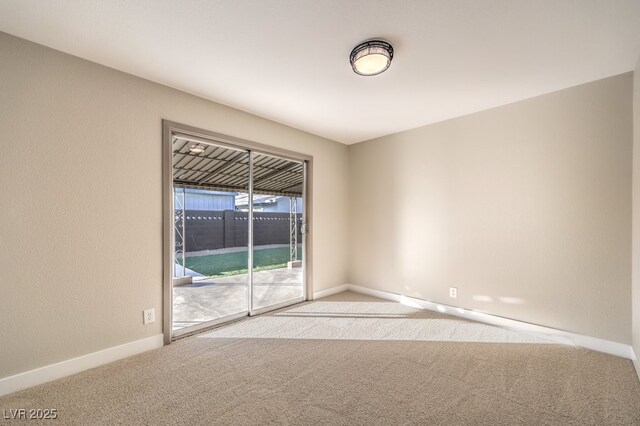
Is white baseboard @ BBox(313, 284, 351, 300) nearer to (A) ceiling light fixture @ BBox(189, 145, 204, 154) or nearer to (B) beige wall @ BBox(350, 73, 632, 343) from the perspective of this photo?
(B) beige wall @ BBox(350, 73, 632, 343)

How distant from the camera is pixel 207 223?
24.8ft

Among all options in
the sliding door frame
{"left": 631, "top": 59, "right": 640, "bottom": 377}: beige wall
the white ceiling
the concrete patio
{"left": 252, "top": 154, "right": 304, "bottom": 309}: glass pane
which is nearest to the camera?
the white ceiling

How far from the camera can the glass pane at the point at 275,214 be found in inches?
151

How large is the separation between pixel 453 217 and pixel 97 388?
13.0ft

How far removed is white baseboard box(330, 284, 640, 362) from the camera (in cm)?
238

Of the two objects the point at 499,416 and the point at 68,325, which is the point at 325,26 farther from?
the point at 68,325

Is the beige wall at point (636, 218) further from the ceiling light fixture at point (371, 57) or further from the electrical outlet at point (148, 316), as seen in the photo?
the electrical outlet at point (148, 316)

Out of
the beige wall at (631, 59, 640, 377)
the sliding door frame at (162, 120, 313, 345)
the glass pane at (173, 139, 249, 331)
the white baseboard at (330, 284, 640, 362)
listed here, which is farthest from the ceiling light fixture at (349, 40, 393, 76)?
the white baseboard at (330, 284, 640, 362)

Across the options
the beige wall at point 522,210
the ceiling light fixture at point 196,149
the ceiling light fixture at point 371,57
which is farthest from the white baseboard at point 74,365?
the beige wall at point 522,210

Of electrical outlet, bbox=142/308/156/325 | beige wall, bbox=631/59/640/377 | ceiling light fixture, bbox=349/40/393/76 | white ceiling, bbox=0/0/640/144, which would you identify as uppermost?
white ceiling, bbox=0/0/640/144

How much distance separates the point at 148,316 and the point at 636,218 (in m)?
4.44

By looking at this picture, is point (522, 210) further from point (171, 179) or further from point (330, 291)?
point (171, 179)

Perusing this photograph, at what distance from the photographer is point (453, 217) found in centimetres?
348

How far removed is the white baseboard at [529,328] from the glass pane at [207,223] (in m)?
→ 2.45
